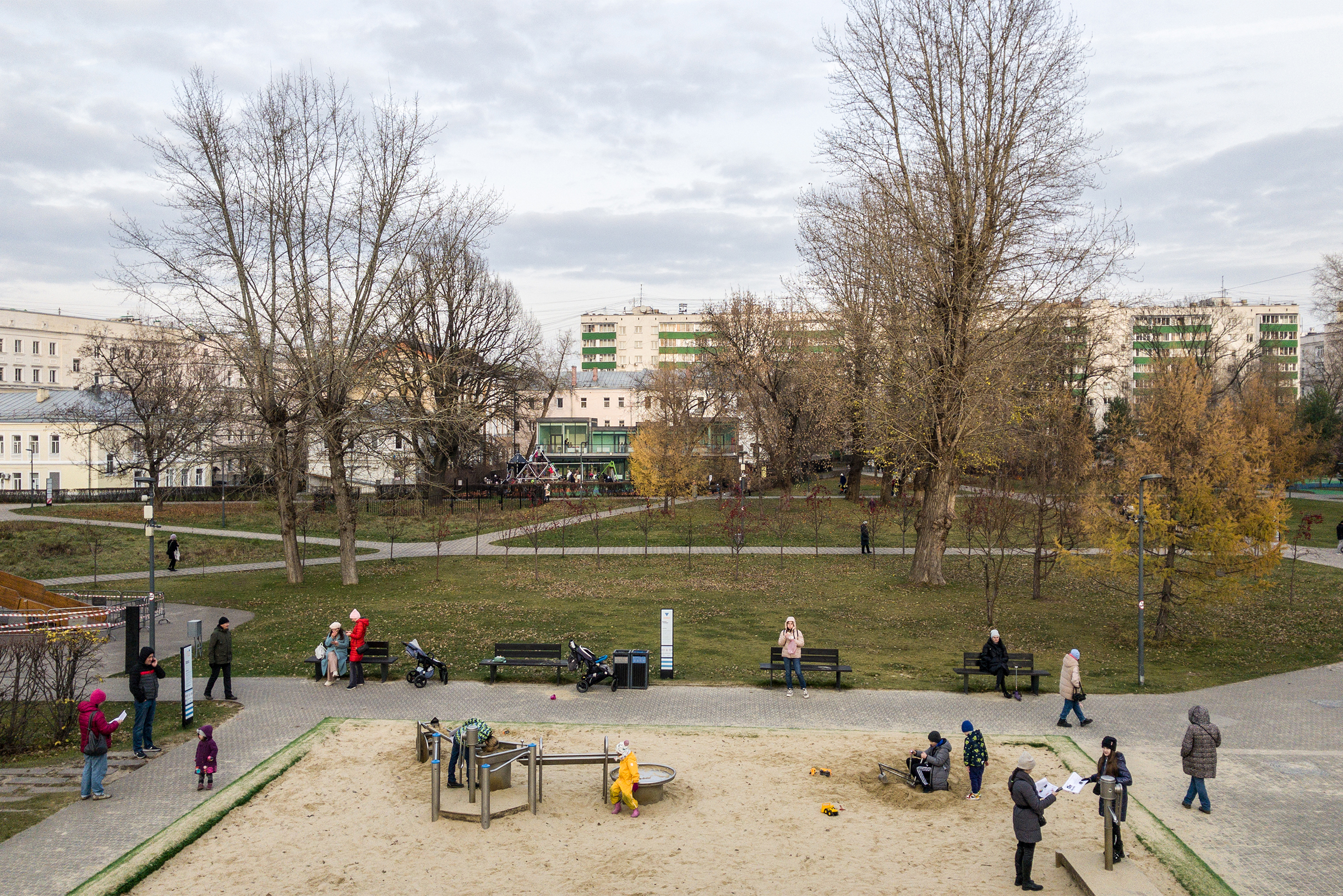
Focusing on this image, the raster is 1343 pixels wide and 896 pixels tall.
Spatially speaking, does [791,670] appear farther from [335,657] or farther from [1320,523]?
[1320,523]

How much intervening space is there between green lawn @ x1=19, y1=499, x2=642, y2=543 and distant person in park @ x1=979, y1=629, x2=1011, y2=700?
28.0 meters

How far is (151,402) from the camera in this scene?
5000cm

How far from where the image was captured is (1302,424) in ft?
187

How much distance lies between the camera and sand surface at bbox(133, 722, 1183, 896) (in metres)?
9.54

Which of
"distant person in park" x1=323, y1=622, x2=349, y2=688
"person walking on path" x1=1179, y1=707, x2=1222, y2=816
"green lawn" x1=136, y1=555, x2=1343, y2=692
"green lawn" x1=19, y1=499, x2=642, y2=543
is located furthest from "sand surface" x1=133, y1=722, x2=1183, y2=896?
"green lawn" x1=19, y1=499, x2=642, y2=543

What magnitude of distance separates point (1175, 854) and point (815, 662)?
781 cm

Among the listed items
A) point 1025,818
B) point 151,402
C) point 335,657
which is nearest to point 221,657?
point 335,657

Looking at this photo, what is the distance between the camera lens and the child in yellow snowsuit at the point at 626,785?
1140 centimetres

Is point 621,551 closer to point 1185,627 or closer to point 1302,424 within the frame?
point 1185,627

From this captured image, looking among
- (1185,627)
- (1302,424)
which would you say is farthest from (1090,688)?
(1302,424)

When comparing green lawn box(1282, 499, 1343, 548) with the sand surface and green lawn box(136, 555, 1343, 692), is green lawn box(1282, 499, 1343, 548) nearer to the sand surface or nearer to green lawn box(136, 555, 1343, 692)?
green lawn box(136, 555, 1343, 692)

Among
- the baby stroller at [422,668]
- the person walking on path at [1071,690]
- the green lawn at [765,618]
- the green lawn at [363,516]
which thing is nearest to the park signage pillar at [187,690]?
the green lawn at [765,618]

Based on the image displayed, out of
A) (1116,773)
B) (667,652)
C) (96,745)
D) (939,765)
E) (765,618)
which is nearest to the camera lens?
(1116,773)

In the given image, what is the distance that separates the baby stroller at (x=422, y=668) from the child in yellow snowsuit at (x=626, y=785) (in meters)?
6.89
